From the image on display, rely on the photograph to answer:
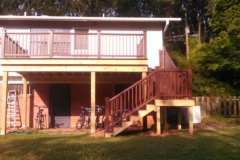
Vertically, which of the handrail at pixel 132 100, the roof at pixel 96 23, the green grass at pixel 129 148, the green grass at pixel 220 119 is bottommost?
the green grass at pixel 129 148

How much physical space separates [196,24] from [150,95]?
2523cm

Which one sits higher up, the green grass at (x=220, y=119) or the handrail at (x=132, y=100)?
the handrail at (x=132, y=100)

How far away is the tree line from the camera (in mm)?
17531

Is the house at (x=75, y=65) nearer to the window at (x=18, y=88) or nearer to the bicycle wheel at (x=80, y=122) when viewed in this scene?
the window at (x=18, y=88)

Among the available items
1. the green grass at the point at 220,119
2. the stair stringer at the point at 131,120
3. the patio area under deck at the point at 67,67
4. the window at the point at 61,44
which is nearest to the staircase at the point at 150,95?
the stair stringer at the point at 131,120

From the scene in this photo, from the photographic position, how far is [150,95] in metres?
10.0

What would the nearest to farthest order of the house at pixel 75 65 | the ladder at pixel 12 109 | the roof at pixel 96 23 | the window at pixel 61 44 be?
1. the house at pixel 75 65
2. the window at pixel 61 44
3. the ladder at pixel 12 109
4. the roof at pixel 96 23

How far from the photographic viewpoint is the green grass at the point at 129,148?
6859mm

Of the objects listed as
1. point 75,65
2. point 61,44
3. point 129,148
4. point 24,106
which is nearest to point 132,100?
point 129,148

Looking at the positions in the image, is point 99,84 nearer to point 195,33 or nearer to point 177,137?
point 177,137

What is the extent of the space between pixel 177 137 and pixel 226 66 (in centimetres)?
974

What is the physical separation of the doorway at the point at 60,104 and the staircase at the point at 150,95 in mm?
4309

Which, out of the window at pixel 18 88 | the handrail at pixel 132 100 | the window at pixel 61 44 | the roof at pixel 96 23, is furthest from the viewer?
the window at pixel 18 88

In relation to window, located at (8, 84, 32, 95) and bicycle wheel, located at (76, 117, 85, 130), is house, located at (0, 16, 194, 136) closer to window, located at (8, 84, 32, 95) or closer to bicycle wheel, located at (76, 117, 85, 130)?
window, located at (8, 84, 32, 95)
